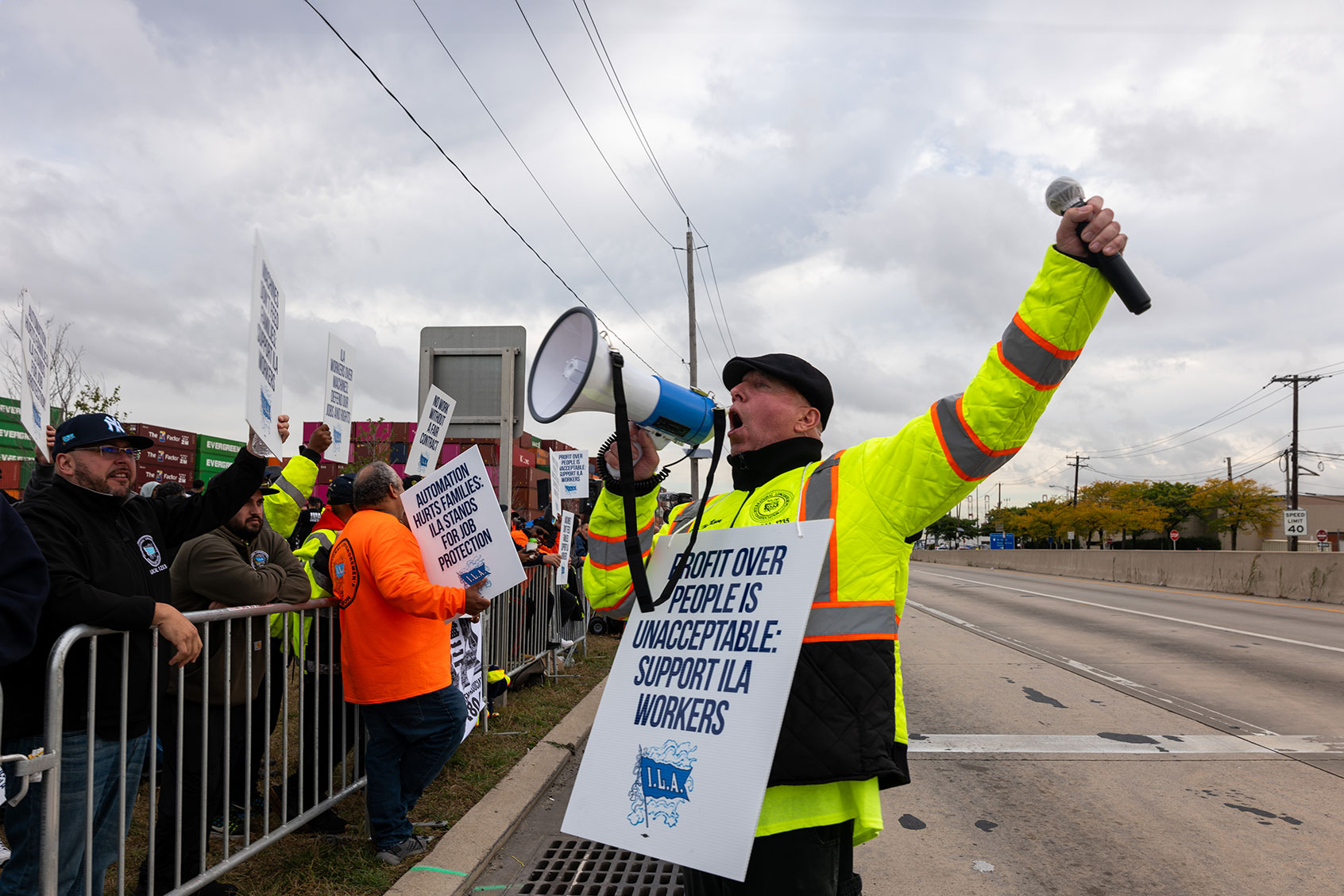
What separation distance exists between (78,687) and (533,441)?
24169mm

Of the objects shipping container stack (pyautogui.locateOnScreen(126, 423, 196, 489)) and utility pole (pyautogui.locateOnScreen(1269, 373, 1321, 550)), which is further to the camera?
utility pole (pyautogui.locateOnScreen(1269, 373, 1321, 550))

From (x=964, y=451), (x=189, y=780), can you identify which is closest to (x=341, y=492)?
(x=189, y=780)

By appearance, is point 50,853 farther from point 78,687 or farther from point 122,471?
point 122,471

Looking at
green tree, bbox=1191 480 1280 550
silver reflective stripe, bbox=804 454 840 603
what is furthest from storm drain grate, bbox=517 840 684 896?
green tree, bbox=1191 480 1280 550

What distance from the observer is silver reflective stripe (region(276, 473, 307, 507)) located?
5.13 m

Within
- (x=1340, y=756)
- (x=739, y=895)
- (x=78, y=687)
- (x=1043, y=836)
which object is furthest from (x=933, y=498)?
(x=1340, y=756)

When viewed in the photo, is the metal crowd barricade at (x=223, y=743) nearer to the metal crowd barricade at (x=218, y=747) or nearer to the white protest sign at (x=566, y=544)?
the metal crowd barricade at (x=218, y=747)

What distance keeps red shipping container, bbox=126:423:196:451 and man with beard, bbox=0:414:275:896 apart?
2213 cm

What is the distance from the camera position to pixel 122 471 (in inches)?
120

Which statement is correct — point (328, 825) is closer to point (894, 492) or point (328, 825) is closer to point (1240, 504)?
point (894, 492)

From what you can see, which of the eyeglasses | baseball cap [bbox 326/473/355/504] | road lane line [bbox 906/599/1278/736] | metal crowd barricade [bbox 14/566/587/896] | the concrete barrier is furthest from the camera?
the concrete barrier

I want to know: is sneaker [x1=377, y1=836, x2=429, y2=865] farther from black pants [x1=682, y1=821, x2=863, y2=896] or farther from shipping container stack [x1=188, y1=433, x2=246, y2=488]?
shipping container stack [x1=188, y1=433, x2=246, y2=488]

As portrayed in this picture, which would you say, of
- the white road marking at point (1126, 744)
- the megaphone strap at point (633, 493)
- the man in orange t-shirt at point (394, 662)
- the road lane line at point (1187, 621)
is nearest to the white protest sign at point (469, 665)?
the man in orange t-shirt at point (394, 662)

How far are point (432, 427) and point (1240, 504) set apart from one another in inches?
2684
